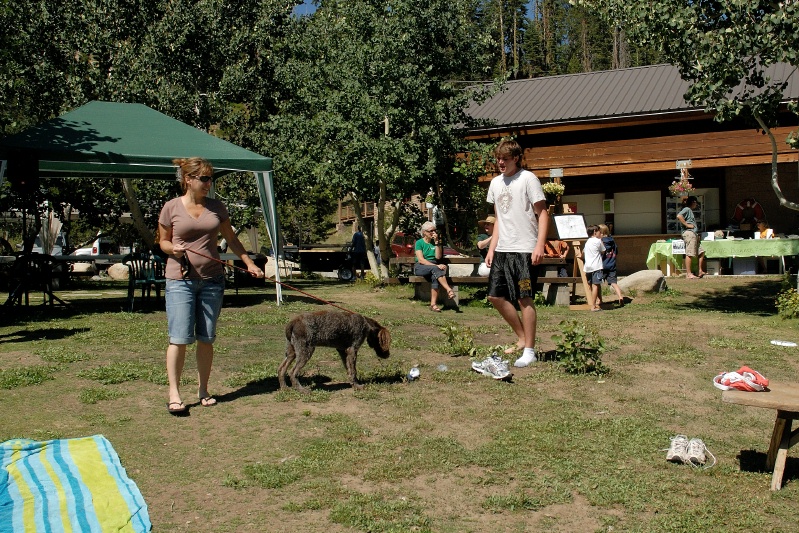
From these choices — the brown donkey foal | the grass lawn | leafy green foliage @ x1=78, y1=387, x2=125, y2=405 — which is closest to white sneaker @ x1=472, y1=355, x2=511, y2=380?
the grass lawn

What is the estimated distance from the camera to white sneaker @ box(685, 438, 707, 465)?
5004 mm

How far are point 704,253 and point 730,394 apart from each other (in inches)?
587

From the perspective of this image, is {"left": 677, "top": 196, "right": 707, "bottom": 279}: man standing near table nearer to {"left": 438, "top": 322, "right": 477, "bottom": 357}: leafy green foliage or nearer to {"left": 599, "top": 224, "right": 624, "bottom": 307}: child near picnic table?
{"left": 599, "top": 224, "right": 624, "bottom": 307}: child near picnic table

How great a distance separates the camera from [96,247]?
35.4m

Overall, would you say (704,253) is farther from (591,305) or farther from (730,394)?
(730,394)

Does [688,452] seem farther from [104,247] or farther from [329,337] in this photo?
[104,247]

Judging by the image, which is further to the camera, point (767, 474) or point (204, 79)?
point (204, 79)

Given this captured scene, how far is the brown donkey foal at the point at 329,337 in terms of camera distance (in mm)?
6453

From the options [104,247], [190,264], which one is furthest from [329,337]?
[104,247]

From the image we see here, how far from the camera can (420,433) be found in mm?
5602

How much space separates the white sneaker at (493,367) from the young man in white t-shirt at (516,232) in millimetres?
562

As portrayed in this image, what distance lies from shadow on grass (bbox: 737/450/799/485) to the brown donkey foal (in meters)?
2.90

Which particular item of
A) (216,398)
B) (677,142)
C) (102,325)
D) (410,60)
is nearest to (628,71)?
(677,142)

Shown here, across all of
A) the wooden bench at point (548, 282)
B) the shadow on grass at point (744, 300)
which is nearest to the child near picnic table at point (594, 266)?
the wooden bench at point (548, 282)
